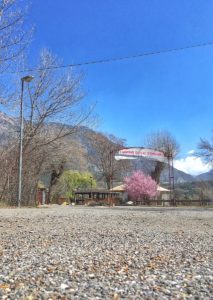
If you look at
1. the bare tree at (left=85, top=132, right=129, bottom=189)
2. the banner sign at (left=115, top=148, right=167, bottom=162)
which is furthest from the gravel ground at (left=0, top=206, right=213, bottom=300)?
the bare tree at (left=85, top=132, right=129, bottom=189)

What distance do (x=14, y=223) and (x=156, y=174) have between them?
169ft

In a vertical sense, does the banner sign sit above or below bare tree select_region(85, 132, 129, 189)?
below

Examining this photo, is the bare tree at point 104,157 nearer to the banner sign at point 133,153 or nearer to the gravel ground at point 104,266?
the banner sign at point 133,153

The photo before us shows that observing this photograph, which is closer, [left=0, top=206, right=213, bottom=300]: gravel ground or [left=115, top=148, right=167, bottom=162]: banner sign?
[left=0, top=206, right=213, bottom=300]: gravel ground

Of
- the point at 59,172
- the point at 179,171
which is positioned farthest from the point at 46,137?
the point at 179,171

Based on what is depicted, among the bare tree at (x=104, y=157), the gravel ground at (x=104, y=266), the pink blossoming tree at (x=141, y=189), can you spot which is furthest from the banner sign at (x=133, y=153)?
the gravel ground at (x=104, y=266)

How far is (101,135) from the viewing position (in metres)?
62.9

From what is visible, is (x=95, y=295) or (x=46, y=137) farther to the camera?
(x=46, y=137)

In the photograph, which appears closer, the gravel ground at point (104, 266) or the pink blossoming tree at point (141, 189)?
the gravel ground at point (104, 266)

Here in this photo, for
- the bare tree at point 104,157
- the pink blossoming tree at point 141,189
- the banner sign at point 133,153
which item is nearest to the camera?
the banner sign at point 133,153

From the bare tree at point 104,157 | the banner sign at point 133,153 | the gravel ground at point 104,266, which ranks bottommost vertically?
the gravel ground at point 104,266

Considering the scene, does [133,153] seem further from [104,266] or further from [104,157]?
[104,266]

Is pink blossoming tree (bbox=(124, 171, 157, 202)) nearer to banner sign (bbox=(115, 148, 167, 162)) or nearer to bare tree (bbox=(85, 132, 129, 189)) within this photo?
banner sign (bbox=(115, 148, 167, 162))

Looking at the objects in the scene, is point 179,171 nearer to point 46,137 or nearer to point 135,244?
point 46,137
